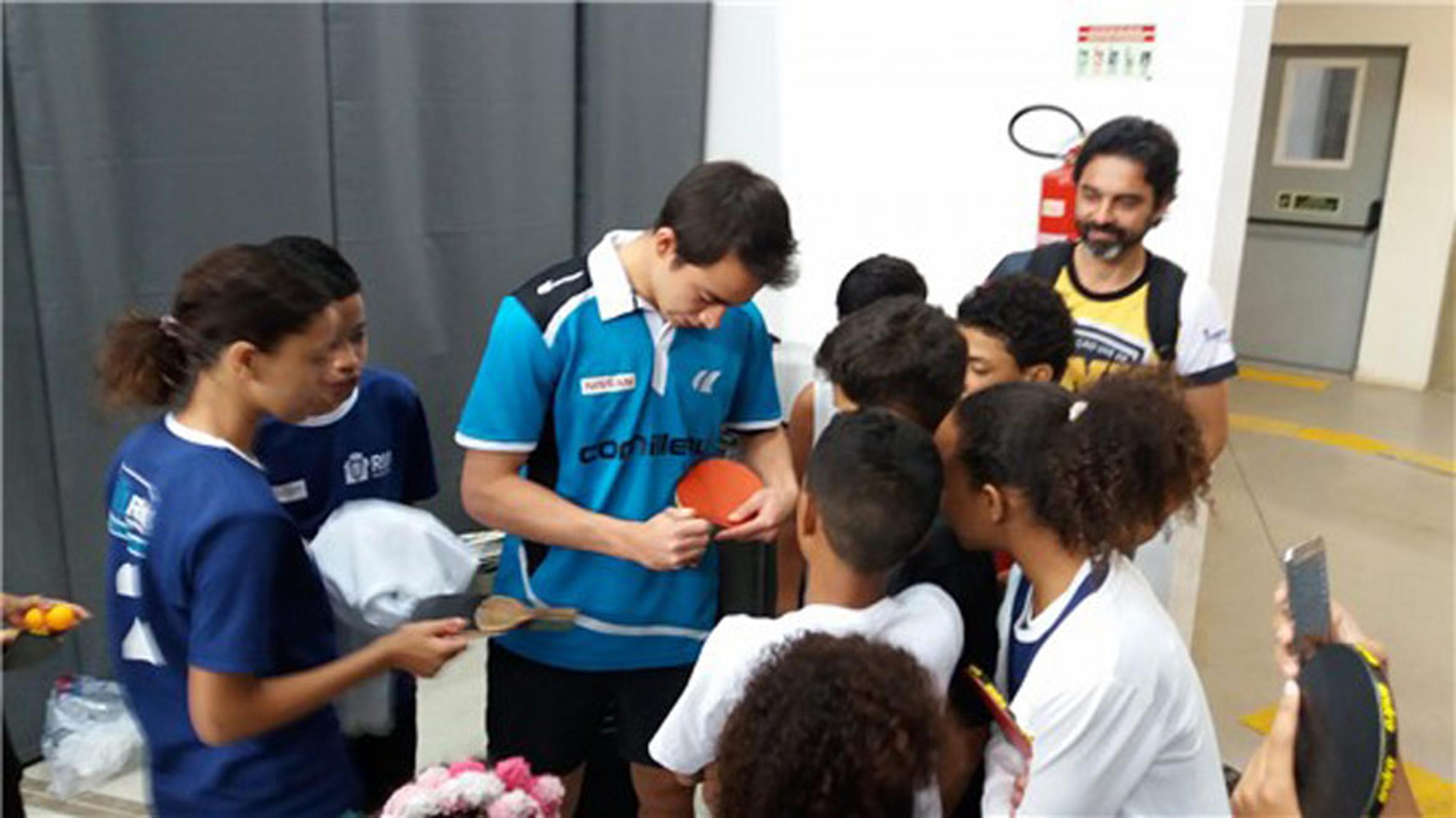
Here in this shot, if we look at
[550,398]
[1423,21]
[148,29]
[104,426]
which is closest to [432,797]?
[550,398]

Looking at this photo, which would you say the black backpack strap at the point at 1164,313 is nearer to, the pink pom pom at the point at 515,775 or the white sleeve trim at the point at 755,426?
the white sleeve trim at the point at 755,426

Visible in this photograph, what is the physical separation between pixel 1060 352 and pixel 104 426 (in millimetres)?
2210

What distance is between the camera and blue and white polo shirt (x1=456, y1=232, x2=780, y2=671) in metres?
1.70

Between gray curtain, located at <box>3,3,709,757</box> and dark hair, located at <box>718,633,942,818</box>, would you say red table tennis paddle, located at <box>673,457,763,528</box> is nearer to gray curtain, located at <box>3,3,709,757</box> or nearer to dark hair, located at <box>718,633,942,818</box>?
dark hair, located at <box>718,633,942,818</box>

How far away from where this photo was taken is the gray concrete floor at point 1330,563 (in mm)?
3117

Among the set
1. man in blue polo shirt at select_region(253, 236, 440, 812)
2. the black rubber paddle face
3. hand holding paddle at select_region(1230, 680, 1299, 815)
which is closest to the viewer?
the black rubber paddle face

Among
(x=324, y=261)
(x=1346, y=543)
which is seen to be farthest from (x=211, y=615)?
(x=1346, y=543)

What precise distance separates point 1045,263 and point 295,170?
1956mm

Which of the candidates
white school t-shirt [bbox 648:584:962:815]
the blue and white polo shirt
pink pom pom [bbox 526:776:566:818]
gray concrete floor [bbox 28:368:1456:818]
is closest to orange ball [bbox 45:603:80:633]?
the blue and white polo shirt

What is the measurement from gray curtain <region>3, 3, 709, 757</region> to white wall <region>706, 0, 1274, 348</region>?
374mm

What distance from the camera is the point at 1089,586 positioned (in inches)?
50.6

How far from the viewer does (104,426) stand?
2725 millimetres

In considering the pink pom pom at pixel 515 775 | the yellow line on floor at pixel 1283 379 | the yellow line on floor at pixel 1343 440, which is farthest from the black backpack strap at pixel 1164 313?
the yellow line on floor at pixel 1283 379

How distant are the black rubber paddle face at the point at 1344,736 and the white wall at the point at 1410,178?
21.9 feet
